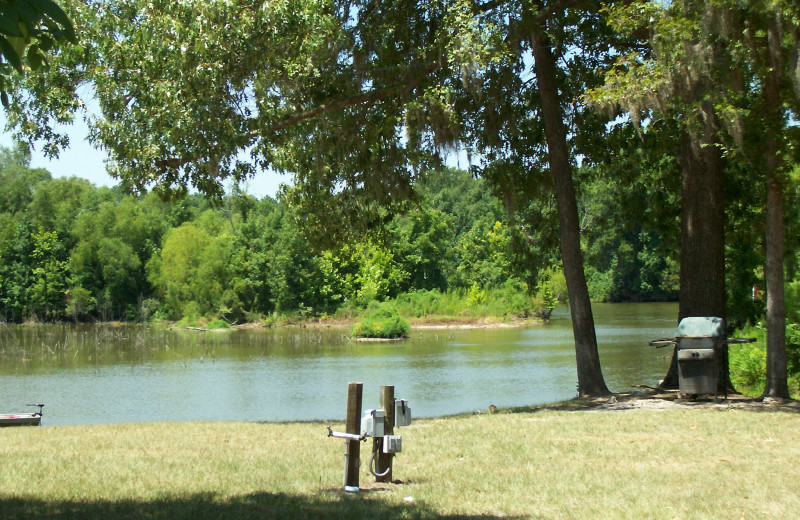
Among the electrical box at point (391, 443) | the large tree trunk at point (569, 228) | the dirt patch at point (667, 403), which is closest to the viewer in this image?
the electrical box at point (391, 443)

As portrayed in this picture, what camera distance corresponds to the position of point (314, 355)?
32094 millimetres

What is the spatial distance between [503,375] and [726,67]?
13.8m

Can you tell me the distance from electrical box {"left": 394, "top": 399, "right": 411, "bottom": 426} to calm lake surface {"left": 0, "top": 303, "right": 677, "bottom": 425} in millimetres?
9615

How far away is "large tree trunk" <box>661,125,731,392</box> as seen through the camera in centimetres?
1328

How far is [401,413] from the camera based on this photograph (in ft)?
21.8

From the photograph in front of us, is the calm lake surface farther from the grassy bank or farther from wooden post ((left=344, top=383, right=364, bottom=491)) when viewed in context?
wooden post ((left=344, top=383, right=364, bottom=491))

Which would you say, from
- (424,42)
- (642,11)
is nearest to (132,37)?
(424,42)

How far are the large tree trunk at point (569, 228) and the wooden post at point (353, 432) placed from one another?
324 inches

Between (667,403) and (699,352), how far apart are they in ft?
3.81

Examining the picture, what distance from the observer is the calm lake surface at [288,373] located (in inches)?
737

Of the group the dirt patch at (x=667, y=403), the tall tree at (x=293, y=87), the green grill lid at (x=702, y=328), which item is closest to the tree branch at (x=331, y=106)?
the tall tree at (x=293, y=87)

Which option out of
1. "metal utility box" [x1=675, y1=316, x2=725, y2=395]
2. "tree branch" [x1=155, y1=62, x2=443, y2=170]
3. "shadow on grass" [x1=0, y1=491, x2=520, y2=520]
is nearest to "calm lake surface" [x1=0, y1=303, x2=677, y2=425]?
"tree branch" [x1=155, y1=62, x2=443, y2=170]

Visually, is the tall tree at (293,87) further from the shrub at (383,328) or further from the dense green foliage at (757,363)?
the shrub at (383,328)

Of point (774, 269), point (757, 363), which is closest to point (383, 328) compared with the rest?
point (757, 363)
